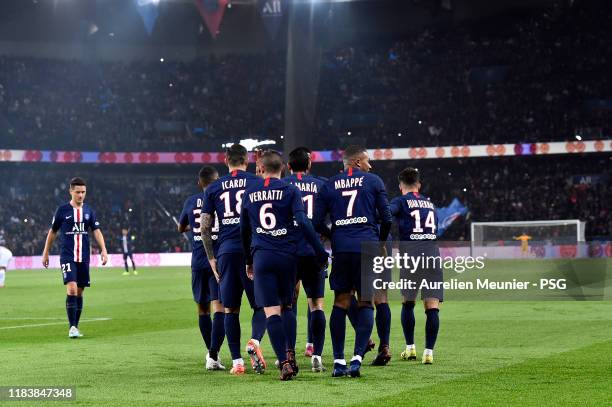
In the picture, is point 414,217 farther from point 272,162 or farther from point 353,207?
point 272,162

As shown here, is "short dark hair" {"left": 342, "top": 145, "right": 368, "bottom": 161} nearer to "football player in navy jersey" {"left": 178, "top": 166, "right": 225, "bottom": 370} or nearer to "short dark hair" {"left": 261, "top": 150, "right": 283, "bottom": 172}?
"short dark hair" {"left": 261, "top": 150, "right": 283, "bottom": 172}

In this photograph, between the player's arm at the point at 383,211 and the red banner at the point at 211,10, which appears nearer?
the player's arm at the point at 383,211

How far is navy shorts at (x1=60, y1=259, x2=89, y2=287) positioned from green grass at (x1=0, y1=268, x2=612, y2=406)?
900mm

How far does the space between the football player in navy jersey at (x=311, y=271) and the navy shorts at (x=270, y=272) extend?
0.78 feet

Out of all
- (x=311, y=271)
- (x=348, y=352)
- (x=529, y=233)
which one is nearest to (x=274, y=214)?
(x=311, y=271)

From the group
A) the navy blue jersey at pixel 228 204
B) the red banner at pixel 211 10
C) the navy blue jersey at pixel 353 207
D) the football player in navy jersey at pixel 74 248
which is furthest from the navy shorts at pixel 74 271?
the red banner at pixel 211 10

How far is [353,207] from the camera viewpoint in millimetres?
9953

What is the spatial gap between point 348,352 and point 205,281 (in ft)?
7.14

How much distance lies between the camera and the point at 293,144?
50594 millimetres

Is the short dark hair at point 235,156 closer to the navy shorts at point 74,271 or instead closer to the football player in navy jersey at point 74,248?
the football player in navy jersey at point 74,248

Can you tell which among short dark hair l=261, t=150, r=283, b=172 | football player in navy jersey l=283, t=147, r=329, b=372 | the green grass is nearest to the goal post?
the green grass

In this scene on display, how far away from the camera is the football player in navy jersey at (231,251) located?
10195mm

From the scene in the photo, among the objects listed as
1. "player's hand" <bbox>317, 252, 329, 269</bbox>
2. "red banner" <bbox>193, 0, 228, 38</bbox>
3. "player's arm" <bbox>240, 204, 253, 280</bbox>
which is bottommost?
"player's hand" <bbox>317, 252, 329, 269</bbox>

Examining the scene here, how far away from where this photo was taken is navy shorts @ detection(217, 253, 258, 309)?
33.4ft
